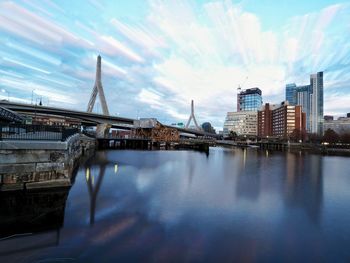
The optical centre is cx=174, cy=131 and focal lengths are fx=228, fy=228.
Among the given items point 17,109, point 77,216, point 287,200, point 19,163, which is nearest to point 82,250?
point 77,216

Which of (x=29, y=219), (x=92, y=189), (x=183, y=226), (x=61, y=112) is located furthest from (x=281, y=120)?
(x=29, y=219)

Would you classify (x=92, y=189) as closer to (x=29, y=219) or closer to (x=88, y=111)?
(x=29, y=219)

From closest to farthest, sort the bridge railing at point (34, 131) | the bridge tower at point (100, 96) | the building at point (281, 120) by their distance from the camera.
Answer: the bridge railing at point (34, 131)
the bridge tower at point (100, 96)
the building at point (281, 120)

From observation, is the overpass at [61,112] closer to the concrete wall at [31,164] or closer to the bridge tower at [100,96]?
the bridge tower at [100,96]

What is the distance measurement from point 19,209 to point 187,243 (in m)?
8.15

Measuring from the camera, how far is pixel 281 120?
559 feet

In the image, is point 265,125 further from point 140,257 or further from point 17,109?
point 140,257

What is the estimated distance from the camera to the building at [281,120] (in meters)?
161

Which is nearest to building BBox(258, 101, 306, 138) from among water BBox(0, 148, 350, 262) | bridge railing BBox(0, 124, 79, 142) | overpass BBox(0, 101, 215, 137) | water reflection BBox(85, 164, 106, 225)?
overpass BBox(0, 101, 215, 137)

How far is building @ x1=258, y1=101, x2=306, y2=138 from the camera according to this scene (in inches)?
6348

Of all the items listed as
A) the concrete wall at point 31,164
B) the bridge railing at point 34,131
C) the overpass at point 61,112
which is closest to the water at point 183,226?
the concrete wall at point 31,164

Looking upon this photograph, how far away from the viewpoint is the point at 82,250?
7.67 meters

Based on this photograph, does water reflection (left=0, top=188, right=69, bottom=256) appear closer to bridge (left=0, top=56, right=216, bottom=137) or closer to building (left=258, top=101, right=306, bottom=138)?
bridge (left=0, top=56, right=216, bottom=137)

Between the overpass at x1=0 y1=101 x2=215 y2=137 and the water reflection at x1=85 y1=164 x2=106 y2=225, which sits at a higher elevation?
the overpass at x1=0 y1=101 x2=215 y2=137
